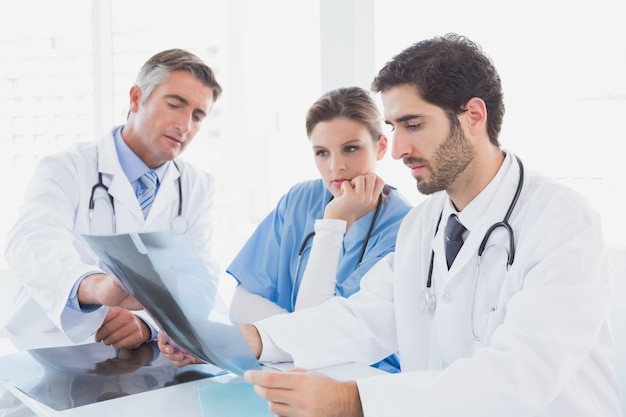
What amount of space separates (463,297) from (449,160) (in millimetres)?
257

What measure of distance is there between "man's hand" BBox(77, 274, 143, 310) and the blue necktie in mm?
522

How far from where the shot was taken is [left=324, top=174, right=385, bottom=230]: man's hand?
176 centimetres

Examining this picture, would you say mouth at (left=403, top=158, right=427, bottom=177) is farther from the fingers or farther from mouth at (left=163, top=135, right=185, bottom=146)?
mouth at (left=163, top=135, right=185, bottom=146)

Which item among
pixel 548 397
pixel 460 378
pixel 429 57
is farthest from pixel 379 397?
pixel 429 57

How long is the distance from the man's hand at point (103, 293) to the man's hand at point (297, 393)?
0.48m

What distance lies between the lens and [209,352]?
1110 mm

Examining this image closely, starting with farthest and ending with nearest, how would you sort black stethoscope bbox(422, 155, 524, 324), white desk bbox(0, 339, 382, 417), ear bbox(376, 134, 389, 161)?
ear bbox(376, 134, 389, 161), black stethoscope bbox(422, 155, 524, 324), white desk bbox(0, 339, 382, 417)

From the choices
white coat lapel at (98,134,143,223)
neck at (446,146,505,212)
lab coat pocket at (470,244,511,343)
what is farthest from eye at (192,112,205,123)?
lab coat pocket at (470,244,511,343)

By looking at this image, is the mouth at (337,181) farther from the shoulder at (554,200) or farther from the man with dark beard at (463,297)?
the shoulder at (554,200)

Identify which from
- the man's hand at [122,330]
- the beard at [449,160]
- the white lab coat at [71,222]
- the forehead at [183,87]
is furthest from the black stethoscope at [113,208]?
the beard at [449,160]

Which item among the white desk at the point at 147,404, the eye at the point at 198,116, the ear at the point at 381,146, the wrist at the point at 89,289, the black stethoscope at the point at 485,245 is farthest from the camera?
the eye at the point at 198,116

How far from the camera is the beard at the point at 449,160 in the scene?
4.17 ft

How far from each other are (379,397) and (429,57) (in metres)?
0.69

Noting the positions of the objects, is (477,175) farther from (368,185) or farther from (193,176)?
(193,176)
